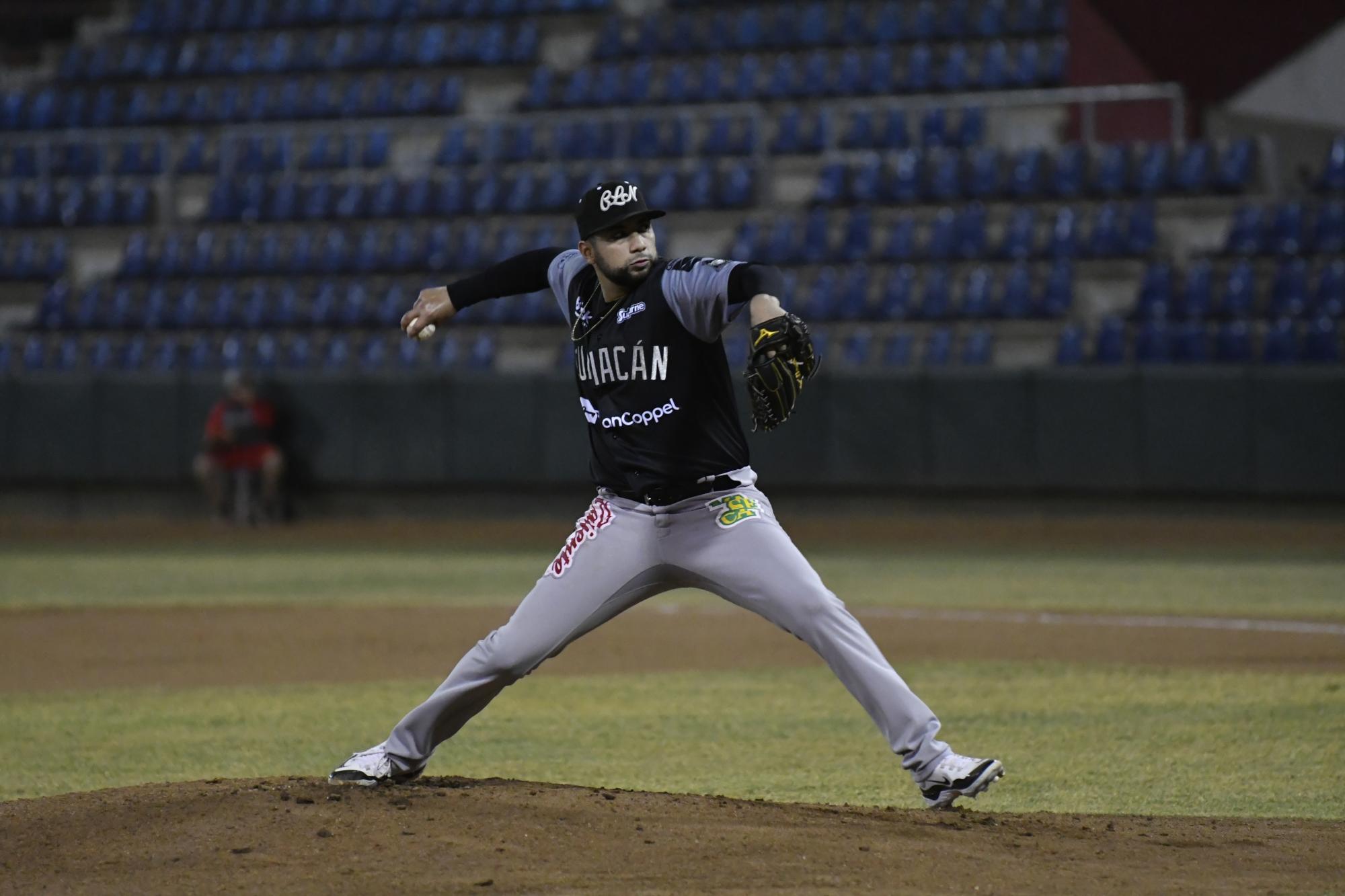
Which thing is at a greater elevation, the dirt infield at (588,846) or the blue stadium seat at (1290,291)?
the blue stadium seat at (1290,291)

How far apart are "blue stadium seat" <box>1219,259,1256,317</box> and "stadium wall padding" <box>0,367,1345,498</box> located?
1176 mm

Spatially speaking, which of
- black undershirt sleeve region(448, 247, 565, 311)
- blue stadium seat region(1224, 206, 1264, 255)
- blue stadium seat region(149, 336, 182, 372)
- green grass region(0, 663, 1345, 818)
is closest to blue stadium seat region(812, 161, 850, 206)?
blue stadium seat region(1224, 206, 1264, 255)

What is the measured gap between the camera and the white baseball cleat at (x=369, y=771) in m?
4.88

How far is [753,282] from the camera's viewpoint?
14.8ft

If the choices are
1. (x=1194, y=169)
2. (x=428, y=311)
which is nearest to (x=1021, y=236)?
(x=1194, y=169)

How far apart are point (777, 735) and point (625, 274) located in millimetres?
2811

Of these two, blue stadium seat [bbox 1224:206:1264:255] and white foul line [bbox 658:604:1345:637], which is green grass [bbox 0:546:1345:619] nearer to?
white foul line [bbox 658:604:1345:637]

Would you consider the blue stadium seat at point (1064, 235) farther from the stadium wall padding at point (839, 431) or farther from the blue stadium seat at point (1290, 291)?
the blue stadium seat at point (1290, 291)

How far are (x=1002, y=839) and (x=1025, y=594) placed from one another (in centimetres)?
783

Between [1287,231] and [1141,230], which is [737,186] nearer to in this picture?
[1141,230]

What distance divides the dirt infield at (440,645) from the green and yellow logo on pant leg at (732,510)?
4.36 meters

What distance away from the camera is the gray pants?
468cm

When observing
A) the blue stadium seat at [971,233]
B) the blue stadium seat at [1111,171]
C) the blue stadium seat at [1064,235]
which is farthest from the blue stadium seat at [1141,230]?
the blue stadium seat at [971,233]

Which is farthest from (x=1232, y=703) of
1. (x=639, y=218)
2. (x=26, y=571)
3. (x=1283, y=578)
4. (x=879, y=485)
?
(x=26, y=571)
